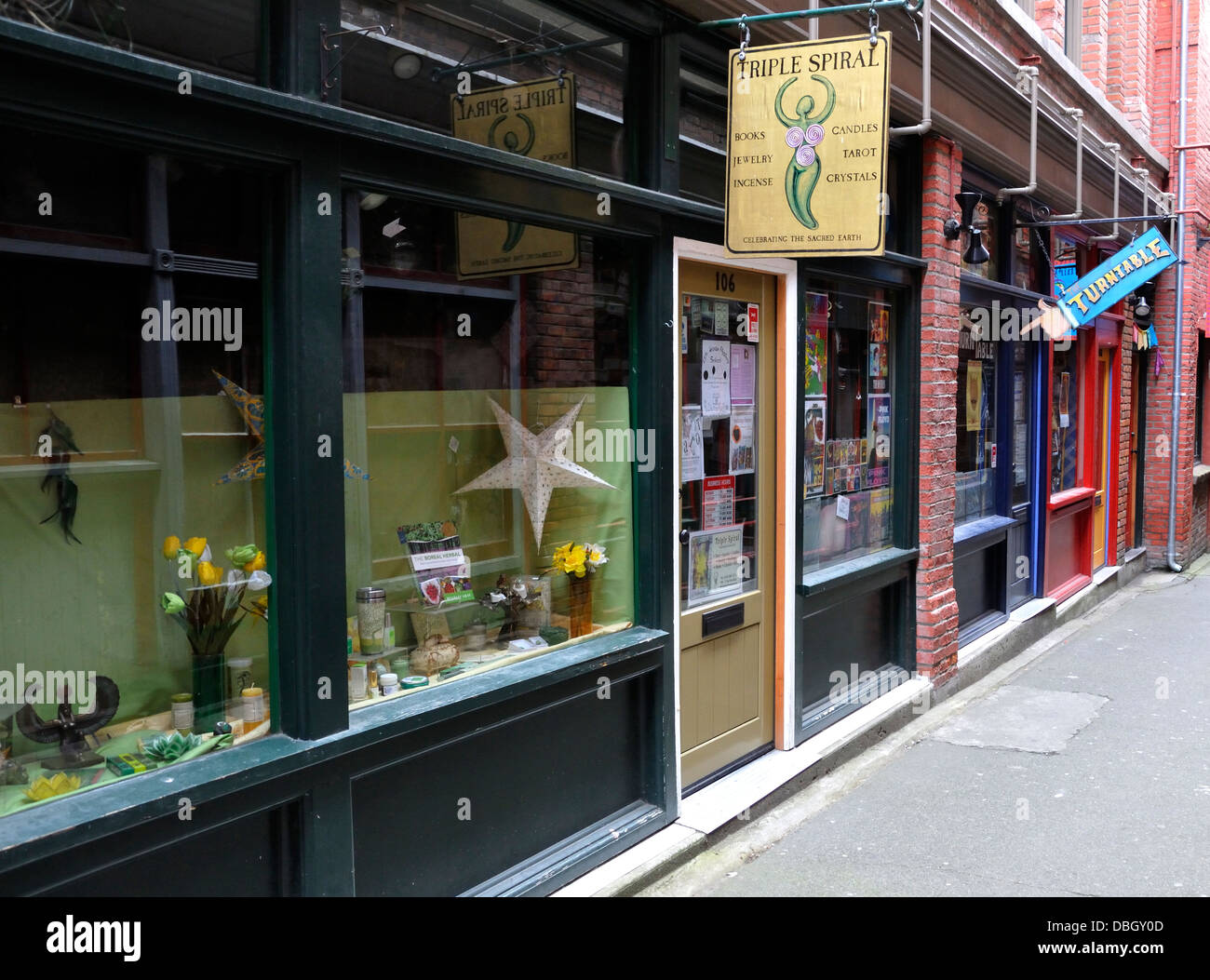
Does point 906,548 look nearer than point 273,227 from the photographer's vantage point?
No

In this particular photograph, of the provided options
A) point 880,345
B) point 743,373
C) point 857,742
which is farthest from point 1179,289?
point 743,373

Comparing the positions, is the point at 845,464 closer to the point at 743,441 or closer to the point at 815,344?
the point at 815,344

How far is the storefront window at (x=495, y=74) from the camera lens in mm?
3680

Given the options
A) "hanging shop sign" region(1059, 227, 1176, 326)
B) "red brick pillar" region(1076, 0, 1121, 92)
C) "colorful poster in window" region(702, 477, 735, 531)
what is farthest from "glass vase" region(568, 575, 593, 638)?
"red brick pillar" region(1076, 0, 1121, 92)

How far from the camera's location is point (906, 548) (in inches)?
291

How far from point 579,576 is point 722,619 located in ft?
3.30

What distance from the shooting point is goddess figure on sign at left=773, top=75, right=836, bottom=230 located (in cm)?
473

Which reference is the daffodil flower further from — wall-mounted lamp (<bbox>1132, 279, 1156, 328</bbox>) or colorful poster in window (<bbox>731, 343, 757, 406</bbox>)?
wall-mounted lamp (<bbox>1132, 279, 1156, 328</bbox>)

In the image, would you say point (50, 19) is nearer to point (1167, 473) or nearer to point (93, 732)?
point (93, 732)

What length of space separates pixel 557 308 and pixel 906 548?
3.71 meters

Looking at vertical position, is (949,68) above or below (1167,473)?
above

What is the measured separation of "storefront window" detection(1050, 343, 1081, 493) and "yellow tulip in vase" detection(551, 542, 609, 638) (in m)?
6.75

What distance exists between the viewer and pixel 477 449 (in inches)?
176

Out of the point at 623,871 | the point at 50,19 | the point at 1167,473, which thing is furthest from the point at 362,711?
the point at 1167,473
